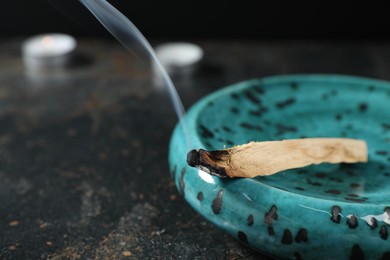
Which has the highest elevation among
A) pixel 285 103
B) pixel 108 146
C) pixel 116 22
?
pixel 116 22

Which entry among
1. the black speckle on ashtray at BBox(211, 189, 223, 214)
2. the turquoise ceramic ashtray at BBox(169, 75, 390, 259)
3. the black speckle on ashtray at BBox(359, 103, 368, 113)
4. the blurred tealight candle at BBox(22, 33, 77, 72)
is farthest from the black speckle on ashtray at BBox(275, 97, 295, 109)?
the blurred tealight candle at BBox(22, 33, 77, 72)

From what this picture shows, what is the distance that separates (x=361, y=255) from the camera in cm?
51

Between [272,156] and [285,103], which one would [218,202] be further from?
[285,103]

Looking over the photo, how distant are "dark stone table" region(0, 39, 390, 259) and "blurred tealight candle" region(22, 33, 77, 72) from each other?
3 cm

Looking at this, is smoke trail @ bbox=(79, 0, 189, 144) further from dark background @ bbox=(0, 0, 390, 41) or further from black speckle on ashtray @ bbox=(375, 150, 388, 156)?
dark background @ bbox=(0, 0, 390, 41)

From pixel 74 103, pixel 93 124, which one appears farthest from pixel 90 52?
pixel 93 124

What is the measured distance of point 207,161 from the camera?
53 cm

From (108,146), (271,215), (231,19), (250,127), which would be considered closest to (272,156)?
(271,215)

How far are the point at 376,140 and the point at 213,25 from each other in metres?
0.80

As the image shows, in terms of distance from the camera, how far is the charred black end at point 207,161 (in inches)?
20.8

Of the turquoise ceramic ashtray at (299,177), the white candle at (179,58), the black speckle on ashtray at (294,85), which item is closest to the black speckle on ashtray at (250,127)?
the turquoise ceramic ashtray at (299,177)

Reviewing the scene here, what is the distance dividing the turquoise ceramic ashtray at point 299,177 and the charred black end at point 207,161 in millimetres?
23

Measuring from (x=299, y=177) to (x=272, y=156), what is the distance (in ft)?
0.30

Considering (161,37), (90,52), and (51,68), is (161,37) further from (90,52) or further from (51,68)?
(51,68)
